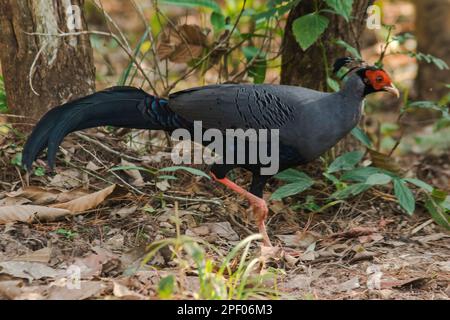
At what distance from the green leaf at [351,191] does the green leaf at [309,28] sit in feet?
3.24

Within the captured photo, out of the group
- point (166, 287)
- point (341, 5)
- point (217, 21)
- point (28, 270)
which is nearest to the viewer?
point (166, 287)

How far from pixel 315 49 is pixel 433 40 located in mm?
3295

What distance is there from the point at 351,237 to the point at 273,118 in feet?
3.03

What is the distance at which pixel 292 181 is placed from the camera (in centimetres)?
473

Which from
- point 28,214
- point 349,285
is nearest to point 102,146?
point 28,214

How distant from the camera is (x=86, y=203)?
4.24m

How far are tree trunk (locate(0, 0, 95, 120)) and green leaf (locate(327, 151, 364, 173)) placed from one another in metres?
1.84

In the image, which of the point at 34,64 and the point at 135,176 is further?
the point at 135,176

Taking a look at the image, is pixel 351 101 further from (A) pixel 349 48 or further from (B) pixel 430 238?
(B) pixel 430 238

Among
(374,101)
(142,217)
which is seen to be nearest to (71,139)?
(142,217)

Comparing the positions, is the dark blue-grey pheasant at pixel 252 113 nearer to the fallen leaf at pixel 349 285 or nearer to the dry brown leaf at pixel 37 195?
the dry brown leaf at pixel 37 195

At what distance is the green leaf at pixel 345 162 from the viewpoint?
15.6 feet

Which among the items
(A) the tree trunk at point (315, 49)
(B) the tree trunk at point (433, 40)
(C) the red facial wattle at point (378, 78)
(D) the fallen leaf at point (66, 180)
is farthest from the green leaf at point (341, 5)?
(B) the tree trunk at point (433, 40)

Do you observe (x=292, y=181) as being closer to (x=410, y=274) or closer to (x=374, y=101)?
(x=410, y=274)
